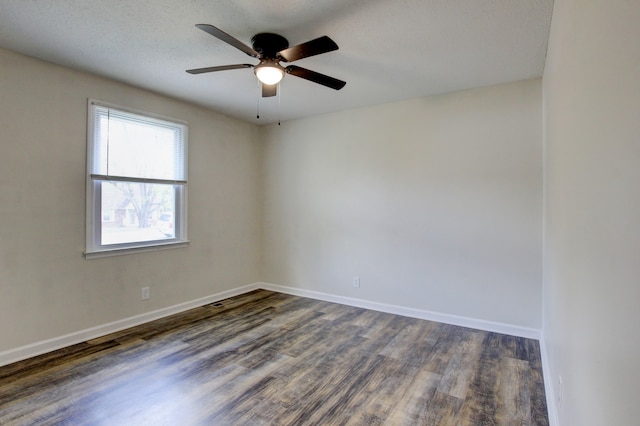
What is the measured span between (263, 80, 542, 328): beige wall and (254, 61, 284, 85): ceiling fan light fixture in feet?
6.22

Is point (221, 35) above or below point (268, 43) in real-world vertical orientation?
below

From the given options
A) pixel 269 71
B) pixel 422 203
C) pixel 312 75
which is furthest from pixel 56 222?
pixel 422 203

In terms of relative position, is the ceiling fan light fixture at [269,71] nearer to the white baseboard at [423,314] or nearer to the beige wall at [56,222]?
the beige wall at [56,222]

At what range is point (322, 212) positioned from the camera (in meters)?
4.47

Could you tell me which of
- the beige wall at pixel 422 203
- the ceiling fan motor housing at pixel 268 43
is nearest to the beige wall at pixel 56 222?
the beige wall at pixel 422 203

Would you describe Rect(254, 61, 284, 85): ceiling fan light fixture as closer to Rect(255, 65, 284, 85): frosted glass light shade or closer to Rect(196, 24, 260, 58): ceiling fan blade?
Rect(255, 65, 284, 85): frosted glass light shade

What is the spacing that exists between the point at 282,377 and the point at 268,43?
2494mm

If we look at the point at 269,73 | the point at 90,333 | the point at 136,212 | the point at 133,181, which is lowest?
the point at 90,333

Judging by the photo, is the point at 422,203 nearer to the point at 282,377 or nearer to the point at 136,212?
the point at 282,377

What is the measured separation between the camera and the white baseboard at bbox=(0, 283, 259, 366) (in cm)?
267

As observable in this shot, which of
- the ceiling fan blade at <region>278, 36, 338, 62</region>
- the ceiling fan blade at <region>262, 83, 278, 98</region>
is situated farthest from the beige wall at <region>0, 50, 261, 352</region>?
the ceiling fan blade at <region>278, 36, 338, 62</region>

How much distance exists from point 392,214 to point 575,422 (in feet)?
9.02

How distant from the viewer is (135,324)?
3473 millimetres

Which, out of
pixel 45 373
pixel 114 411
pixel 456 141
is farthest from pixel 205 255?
pixel 456 141
